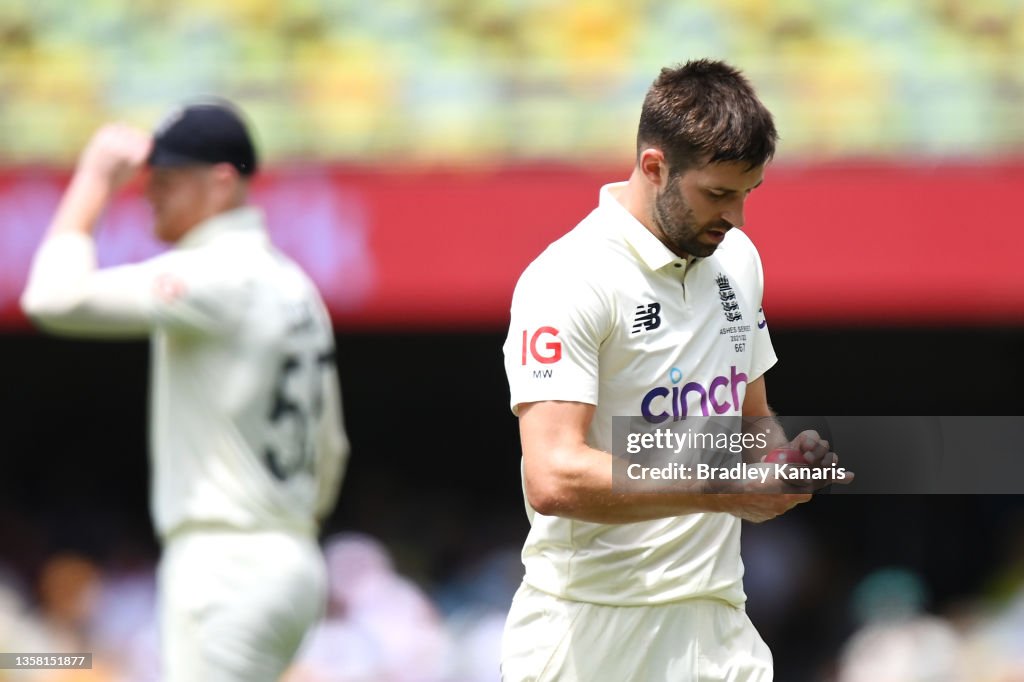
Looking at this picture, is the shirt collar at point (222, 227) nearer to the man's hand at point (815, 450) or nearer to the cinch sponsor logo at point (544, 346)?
the cinch sponsor logo at point (544, 346)

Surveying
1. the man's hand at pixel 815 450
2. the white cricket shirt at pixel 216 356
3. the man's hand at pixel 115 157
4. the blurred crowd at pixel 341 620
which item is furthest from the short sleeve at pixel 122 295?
the blurred crowd at pixel 341 620

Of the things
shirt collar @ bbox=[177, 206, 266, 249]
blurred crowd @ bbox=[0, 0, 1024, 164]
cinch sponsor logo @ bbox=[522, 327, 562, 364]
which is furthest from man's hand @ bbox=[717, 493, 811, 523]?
blurred crowd @ bbox=[0, 0, 1024, 164]

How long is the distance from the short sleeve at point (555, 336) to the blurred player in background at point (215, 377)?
43.9 inches

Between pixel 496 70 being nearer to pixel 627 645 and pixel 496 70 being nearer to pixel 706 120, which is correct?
pixel 706 120

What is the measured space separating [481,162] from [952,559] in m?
3.49

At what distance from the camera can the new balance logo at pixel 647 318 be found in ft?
8.63

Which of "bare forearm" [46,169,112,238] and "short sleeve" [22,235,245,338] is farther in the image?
"bare forearm" [46,169,112,238]

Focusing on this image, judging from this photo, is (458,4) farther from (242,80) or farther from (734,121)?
(734,121)

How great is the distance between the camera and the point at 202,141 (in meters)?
3.60

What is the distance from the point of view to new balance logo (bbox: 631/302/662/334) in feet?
8.63

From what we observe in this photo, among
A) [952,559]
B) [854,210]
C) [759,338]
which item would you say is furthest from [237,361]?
[952,559]

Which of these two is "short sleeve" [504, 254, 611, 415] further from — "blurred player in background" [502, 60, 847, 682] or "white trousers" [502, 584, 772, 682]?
"white trousers" [502, 584, 772, 682]

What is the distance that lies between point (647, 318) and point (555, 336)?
23 cm

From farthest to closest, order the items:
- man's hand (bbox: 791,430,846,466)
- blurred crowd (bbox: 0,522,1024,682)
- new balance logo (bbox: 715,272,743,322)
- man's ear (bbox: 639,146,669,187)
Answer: blurred crowd (bbox: 0,522,1024,682)
new balance logo (bbox: 715,272,743,322)
man's ear (bbox: 639,146,669,187)
man's hand (bbox: 791,430,846,466)
